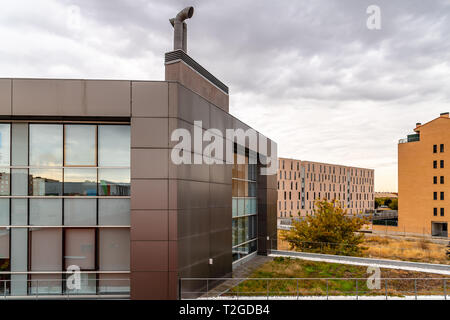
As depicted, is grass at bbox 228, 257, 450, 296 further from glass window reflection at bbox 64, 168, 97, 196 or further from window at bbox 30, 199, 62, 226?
window at bbox 30, 199, 62, 226

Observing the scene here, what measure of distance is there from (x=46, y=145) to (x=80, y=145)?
1.22 meters

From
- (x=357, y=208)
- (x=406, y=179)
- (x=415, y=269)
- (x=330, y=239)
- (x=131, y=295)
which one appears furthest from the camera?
(x=357, y=208)

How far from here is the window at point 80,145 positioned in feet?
36.9

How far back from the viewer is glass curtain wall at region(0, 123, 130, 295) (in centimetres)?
1099

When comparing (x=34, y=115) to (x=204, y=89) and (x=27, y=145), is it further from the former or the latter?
(x=204, y=89)

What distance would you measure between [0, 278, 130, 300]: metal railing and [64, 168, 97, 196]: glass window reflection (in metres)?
3.18

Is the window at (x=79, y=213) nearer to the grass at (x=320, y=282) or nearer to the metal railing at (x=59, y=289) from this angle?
the metal railing at (x=59, y=289)

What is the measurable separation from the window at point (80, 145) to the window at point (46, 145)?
0.81 feet

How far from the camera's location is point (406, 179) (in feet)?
169

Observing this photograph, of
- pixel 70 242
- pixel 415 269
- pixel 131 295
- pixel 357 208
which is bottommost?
pixel 357 208

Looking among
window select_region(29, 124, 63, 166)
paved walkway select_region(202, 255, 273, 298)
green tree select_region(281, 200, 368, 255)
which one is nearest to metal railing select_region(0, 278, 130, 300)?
paved walkway select_region(202, 255, 273, 298)

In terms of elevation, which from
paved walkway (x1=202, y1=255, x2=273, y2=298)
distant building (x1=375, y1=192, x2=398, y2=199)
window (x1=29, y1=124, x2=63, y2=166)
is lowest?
distant building (x1=375, y1=192, x2=398, y2=199)
